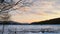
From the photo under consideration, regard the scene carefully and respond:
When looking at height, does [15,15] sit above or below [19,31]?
A: above

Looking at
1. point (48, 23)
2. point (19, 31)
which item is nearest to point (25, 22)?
point (19, 31)

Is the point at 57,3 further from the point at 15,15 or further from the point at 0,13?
the point at 0,13

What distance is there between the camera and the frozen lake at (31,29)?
7.11 ft

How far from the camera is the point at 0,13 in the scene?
2.19 meters

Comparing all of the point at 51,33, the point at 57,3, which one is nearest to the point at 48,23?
the point at 51,33

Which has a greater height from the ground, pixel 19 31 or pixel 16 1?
pixel 16 1

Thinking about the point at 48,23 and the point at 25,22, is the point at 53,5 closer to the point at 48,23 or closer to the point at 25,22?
the point at 48,23

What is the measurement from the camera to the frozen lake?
2.17 metres

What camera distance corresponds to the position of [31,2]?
7.27ft

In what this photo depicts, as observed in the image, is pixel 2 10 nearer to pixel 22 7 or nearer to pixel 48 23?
pixel 22 7

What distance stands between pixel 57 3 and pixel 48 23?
26 centimetres

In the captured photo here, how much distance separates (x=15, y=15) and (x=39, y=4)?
31 centimetres

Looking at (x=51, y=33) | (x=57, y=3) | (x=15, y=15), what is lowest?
(x=51, y=33)

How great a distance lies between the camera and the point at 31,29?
2186 millimetres
